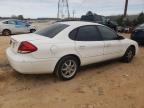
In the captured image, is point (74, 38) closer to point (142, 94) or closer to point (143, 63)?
point (142, 94)

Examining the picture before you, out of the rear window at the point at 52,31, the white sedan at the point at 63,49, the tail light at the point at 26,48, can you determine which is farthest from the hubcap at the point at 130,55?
the tail light at the point at 26,48

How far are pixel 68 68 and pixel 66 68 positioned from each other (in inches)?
2.6

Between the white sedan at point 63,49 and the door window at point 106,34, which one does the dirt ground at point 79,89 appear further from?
the door window at point 106,34

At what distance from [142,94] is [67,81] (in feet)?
6.00

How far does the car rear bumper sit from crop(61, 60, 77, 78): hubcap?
Answer: 35cm

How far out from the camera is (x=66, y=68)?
589cm

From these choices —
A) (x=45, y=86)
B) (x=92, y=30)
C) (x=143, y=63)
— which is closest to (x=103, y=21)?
A: (x=143, y=63)

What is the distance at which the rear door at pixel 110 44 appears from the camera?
685 centimetres

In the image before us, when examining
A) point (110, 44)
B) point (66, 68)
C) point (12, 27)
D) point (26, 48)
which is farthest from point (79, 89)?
point (12, 27)

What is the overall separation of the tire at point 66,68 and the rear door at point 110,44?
1216 mm

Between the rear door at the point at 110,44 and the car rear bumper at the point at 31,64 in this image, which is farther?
the rear door at the point at 110,44

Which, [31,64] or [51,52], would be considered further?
[51,52]

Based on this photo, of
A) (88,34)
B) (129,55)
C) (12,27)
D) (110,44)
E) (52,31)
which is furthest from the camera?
(12,27)

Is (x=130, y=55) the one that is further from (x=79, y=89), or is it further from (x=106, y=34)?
(x=79, y=89)
